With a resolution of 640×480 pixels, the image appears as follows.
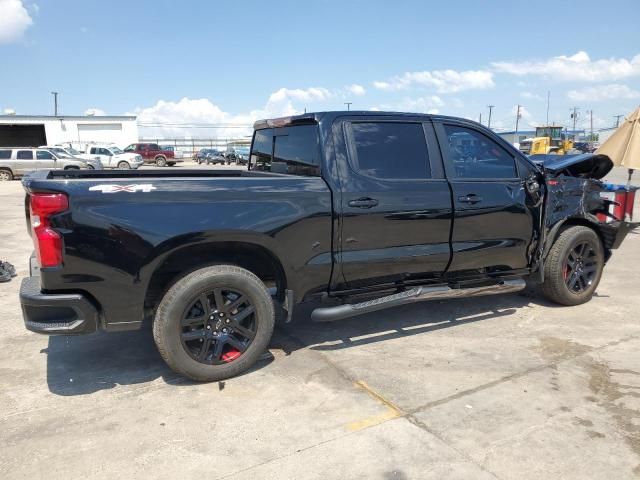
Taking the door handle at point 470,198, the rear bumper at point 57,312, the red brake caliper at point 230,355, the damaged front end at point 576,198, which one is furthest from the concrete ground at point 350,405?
the door handle at point 470,198

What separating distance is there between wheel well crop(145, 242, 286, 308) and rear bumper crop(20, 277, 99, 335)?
1.53 ft

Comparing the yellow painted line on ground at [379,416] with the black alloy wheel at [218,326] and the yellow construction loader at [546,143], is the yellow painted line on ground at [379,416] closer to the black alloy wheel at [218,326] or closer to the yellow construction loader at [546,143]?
the black alloy wheel at [218,326]

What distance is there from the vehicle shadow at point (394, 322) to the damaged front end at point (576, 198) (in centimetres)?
78

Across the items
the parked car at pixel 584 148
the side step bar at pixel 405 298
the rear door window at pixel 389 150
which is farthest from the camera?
the parked car at pixel 584 148

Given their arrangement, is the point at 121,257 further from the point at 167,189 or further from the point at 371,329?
the point at 371,329

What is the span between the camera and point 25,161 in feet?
85.9

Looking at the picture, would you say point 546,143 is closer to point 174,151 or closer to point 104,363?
point 174,151

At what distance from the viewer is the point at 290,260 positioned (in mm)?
3828

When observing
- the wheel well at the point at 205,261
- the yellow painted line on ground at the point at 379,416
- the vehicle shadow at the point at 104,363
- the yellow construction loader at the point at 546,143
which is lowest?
the vehicle shadow at the point at 104,363

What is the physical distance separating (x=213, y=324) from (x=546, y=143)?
148 ft

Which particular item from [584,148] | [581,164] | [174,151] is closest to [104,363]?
[581,164]

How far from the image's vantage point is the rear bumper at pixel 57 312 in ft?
10.5

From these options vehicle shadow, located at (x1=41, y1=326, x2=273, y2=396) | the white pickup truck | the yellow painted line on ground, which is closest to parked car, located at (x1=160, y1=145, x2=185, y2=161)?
the white pickup truck

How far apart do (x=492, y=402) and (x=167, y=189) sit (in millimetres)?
2583
